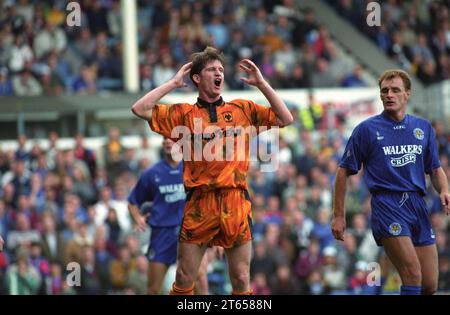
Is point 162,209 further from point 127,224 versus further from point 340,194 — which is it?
point 127,224

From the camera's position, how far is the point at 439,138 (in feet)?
70.5

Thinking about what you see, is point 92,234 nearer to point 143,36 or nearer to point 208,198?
point 143,36

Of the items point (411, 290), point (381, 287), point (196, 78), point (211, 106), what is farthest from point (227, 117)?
point (381, 287)

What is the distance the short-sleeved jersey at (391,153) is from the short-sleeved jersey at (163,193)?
294 centimetres

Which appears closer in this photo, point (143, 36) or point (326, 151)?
point (326, 151)

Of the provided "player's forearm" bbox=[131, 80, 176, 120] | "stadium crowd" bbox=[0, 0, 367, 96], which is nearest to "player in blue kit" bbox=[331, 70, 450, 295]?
"player's forearm" bbox=[131, 80, 176, 120]

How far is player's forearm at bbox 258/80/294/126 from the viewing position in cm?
1043

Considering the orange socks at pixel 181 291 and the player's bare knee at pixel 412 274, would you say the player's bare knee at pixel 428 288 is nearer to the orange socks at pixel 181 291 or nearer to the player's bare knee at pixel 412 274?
the player's bare knee at pixel 412 274

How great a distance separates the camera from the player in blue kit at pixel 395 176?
1095 cm

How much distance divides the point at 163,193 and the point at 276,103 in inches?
134

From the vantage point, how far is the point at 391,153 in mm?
11000

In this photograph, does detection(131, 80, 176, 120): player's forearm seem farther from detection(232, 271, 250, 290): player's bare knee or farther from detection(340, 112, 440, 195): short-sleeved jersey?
detection(340, 112, 440, 195): short-sleeved jersey
